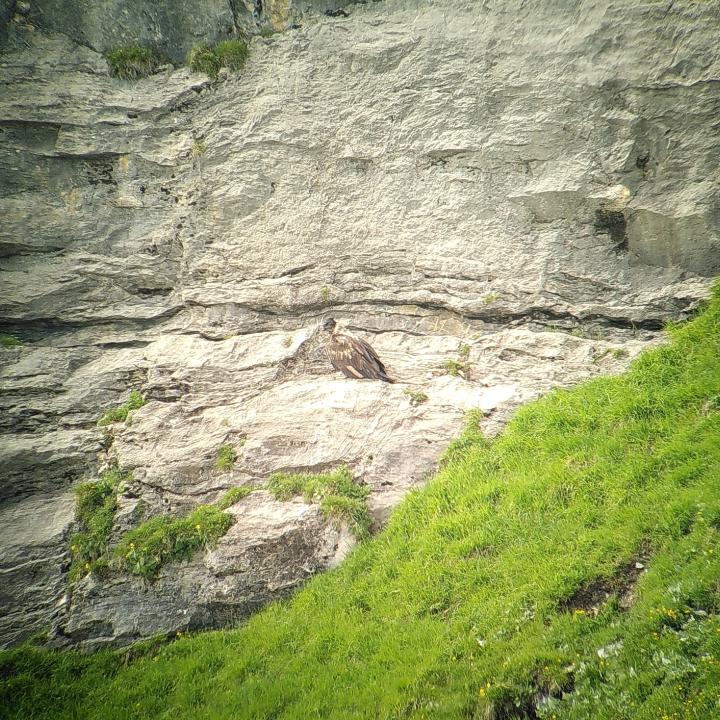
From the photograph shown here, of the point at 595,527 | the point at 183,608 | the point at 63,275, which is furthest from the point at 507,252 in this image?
the point at 63,275

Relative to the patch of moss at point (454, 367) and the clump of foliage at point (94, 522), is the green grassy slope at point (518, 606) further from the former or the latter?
the patch of moss at point (454, 367)

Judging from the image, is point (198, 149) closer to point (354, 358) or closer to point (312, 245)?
point (312, 245)

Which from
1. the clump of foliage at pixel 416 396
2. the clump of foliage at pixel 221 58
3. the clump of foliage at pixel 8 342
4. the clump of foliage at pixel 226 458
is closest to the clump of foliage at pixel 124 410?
the clump of foliage at pixel 226 458

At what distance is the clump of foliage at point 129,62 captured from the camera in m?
17.0

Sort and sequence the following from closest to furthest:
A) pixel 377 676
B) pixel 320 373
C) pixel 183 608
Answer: pixel 377 676
pixel 183 608
pixel 320 373

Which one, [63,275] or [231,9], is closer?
[63,275]

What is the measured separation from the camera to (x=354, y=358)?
13.1 m

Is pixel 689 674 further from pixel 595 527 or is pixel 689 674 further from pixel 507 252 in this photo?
pixel 507 252

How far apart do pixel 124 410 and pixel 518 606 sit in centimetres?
1016

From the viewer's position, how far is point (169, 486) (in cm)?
1132

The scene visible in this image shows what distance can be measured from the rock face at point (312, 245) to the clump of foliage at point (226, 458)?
0.59 feet

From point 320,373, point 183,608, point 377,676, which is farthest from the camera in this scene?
point 320,373

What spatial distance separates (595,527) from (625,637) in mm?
2116

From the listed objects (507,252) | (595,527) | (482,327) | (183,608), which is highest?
(507,252)
